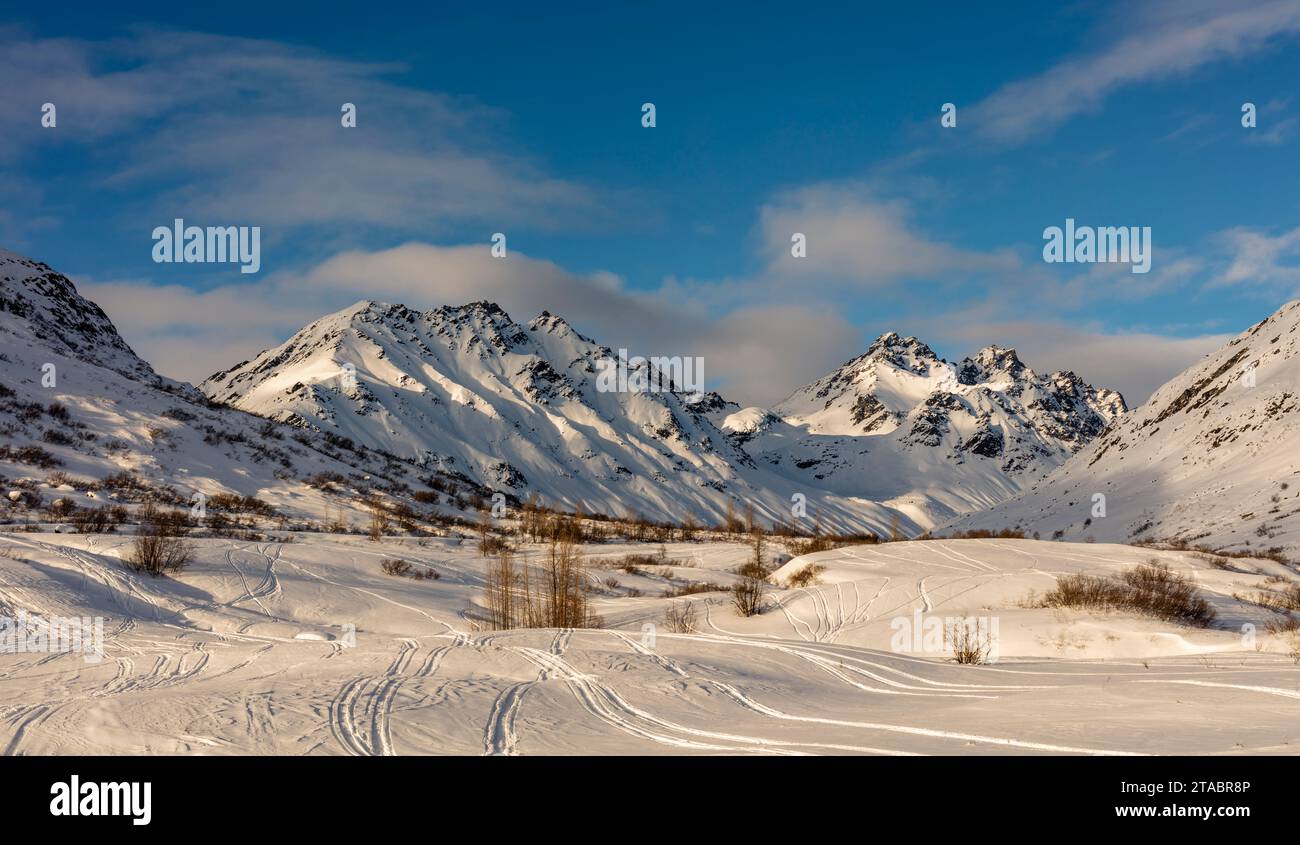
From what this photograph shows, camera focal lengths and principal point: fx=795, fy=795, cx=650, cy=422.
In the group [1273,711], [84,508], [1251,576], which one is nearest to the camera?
[1273,711]

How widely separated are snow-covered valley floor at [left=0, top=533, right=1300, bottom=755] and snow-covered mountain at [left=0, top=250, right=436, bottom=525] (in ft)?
53.3

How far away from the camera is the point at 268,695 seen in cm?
918

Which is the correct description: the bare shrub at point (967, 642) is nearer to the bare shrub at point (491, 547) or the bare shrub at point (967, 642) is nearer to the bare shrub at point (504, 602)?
the bare shrub at point (504, 602)

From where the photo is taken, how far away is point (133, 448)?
148 feet

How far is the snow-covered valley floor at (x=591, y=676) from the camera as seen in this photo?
25.1 ft

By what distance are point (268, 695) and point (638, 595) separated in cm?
2204

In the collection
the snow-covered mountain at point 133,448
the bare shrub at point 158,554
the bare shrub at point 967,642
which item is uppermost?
the snow-covered mountain at point 133,448

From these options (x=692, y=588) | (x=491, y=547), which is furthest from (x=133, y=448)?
(x=692, y=588)

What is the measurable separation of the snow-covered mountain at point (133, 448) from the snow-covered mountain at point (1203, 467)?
1856 inches

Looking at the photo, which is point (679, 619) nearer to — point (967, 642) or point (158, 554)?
point (967, 642)

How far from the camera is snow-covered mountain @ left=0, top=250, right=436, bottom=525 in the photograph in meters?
39.3

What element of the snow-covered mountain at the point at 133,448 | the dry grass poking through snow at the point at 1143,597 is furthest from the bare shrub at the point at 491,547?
the dry grass poking through snow at the point at 1143,597
